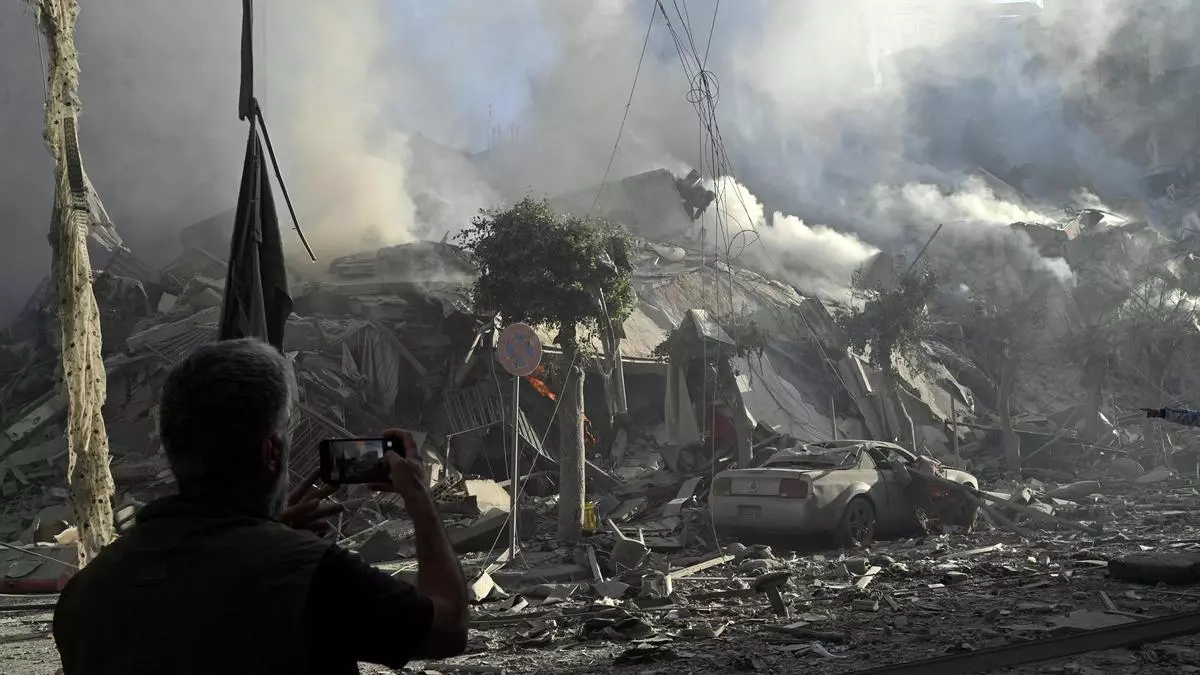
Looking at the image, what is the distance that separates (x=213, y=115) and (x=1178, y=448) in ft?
96.3

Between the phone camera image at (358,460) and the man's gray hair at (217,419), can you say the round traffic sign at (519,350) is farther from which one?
the man's gray hair at (217,419)

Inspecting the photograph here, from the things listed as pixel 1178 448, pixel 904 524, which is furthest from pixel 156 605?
pixel 1178 448

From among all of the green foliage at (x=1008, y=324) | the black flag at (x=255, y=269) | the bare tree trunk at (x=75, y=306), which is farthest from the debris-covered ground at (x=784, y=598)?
the green foliage at (x=1008, y=324)

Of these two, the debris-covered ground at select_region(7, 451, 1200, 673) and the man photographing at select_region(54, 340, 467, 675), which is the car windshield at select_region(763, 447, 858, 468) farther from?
the man photographing at select_region(54, 340, 467, 675)

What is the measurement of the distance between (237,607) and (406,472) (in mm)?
393

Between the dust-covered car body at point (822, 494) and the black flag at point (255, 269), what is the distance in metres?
6.89

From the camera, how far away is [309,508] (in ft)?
6.04

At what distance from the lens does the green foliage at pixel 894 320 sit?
18422 millimetres

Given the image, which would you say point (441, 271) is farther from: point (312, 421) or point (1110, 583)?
point (1110, 583)

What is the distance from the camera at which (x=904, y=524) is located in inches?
424

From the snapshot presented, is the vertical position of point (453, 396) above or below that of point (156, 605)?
above

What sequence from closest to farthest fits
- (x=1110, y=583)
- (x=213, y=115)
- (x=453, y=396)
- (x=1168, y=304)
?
(x=1110, y=583) < (x=453, y=396) < (x=1168, y=304) < (x=213, y=115)

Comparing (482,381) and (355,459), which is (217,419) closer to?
(355,459)

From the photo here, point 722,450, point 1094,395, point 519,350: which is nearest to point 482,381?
point 722,450
